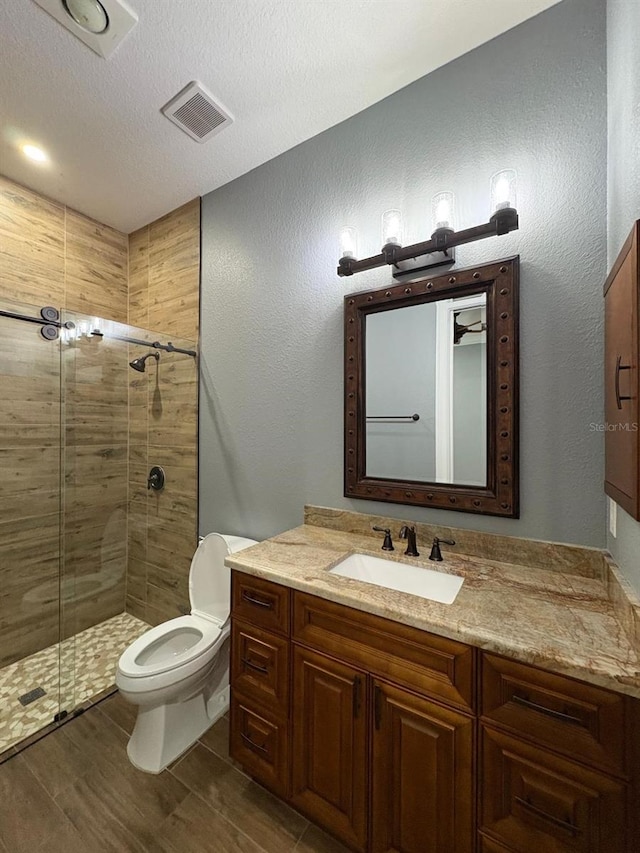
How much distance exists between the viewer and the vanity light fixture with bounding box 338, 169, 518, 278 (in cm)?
124

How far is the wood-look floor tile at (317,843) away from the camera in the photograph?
1.17m

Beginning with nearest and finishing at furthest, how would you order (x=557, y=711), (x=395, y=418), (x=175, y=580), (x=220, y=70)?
(x=557, y=711), (x=220, y=70), (x=395, y=418), (x=175, y=580)

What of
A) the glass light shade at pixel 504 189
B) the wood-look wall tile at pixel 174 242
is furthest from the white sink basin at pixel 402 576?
the wood-look wall tile at pixel 174 242

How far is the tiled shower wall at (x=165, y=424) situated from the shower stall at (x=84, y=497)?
11 millimetres

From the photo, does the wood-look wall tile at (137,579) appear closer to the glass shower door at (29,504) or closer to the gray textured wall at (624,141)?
the glass shower door at (29,504)

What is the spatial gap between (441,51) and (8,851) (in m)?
3.35

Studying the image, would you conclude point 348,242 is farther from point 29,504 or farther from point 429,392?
point 29,504

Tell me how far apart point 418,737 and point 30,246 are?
3.14 metres

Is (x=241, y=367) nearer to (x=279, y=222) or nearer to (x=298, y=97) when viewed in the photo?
(x=279, y=222)

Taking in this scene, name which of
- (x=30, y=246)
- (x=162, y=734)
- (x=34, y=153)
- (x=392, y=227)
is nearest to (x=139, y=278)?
(x=30, y=246)

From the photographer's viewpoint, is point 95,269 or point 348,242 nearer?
point 348,242

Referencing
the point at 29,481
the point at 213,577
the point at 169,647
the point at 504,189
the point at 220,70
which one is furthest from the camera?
the point at 29,481

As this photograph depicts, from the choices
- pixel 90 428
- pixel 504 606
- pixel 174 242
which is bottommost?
pixel 504 606

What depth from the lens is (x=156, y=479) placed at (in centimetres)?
246
